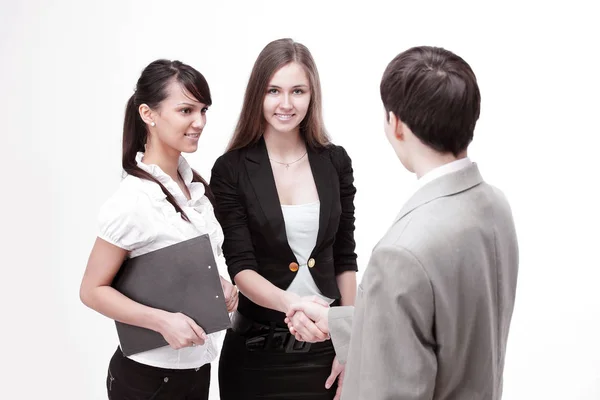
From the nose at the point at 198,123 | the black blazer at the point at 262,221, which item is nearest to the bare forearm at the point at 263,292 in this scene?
the black blazer at the point at 262,221

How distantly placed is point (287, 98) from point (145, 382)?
0.97 meters

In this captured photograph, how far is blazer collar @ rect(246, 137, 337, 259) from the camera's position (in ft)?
8.25

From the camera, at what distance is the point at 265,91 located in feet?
8.21

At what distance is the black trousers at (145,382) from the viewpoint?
87.7 inches

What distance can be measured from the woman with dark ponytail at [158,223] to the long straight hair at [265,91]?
0.18 metres

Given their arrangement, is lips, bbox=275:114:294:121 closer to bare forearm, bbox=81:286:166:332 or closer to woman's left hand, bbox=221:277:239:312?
woman's left hand, bbox=221:277:239:312

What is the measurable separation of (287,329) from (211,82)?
2015 millimetres

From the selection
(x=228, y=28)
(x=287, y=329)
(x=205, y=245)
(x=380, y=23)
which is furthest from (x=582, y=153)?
(x=205, y=245)

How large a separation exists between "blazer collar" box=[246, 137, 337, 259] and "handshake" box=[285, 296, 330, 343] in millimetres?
230

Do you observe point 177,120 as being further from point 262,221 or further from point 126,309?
point 126,309

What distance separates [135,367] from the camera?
2.24m

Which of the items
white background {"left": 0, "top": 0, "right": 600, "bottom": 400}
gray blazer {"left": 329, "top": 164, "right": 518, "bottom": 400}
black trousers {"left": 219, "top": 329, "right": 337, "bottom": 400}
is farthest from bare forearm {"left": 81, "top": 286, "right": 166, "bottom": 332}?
white background {"left": 0, "top": 0, "right": 600, "bottom": 400}

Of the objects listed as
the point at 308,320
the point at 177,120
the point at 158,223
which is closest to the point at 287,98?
the point at 177,120

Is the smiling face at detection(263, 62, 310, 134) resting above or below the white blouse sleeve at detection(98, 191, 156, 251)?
above
